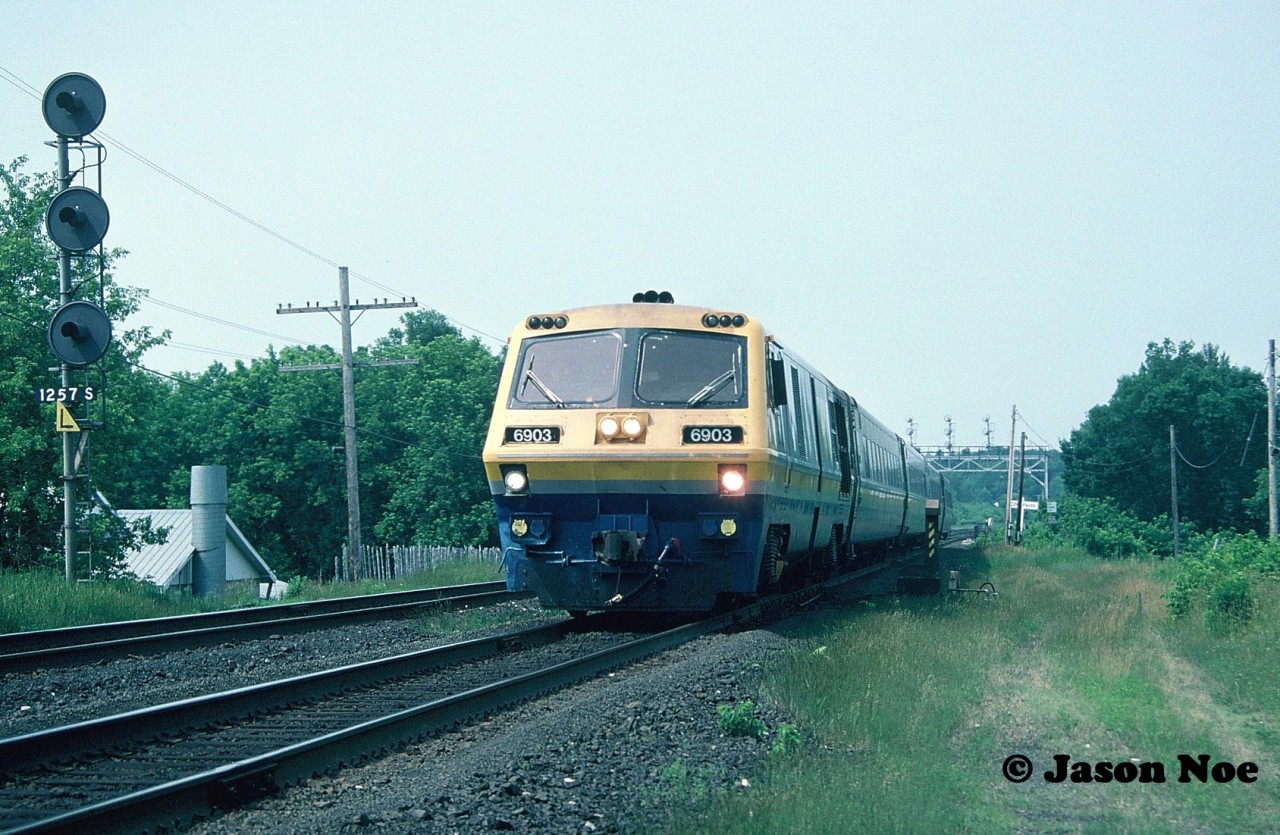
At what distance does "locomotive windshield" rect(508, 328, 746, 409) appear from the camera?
12.4m

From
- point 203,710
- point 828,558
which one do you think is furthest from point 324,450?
point 203,710

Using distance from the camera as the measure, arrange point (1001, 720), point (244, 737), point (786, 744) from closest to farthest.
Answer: point (786, 744)
point (244, 737)
point (1001, 720)

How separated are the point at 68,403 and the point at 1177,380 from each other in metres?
70.4

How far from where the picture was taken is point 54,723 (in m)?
8.08

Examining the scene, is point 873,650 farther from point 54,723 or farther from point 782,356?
point 54,723

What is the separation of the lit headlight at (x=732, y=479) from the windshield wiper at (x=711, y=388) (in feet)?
2.70

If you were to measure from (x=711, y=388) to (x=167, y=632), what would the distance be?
655 cm

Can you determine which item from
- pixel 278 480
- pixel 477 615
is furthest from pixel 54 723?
pixel 278 480

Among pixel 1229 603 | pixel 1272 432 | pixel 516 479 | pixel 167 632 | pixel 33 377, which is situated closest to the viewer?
pixel 516 479

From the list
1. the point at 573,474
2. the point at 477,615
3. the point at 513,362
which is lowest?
the point at 477,615

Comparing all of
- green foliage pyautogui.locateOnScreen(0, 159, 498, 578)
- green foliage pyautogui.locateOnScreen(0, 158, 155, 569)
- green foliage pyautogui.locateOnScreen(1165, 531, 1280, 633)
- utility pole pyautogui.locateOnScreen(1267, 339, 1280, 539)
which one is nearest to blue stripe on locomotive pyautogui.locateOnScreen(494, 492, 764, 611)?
green foliage pyautogui.locateOnScreen(1165, 531, 1280, 633)

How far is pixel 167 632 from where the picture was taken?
44.3 ft

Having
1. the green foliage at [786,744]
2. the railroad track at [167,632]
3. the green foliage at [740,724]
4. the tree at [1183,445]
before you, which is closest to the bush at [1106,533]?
the tree at [1183,445]

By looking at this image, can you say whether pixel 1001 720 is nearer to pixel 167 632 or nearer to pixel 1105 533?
pixel 167 632
